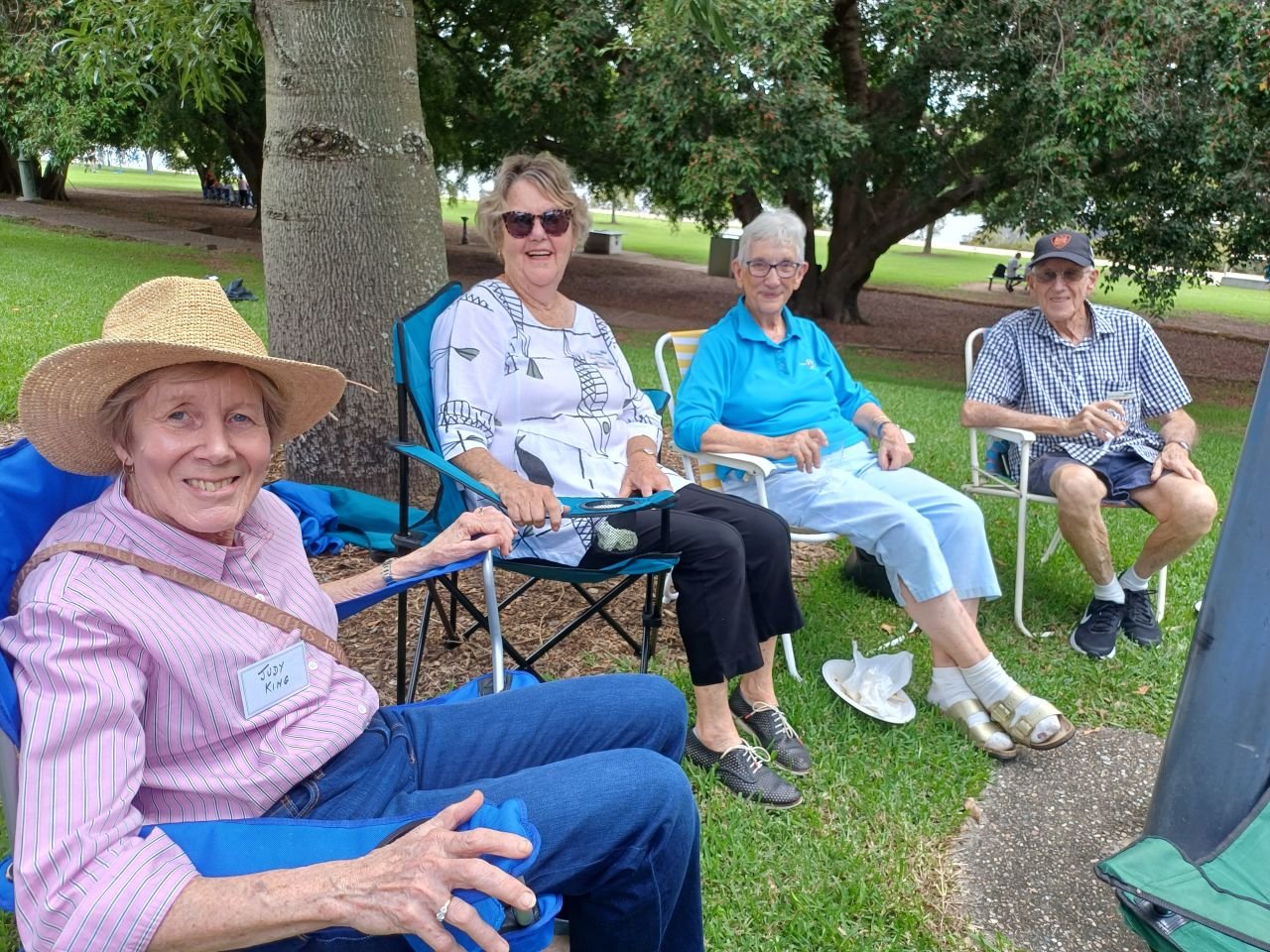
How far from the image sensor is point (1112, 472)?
384cm

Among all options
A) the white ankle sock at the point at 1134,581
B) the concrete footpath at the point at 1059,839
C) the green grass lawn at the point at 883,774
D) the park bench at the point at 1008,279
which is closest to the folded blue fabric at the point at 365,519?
the green grass lawn at the point at 883,774

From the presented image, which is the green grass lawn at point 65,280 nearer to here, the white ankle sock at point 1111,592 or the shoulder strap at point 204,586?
the shoulder strap at point 204,586

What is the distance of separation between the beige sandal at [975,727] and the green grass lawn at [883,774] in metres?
0.04

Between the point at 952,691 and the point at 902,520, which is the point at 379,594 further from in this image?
the point at 952,691

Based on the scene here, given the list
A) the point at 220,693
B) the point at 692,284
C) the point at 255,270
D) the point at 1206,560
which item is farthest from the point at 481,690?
the point at 692,284

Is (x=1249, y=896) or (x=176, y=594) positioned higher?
(x=176, y=594)

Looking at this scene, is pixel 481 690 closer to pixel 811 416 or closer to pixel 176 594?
pixel 176 594

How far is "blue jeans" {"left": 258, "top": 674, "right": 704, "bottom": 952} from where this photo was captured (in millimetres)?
1585

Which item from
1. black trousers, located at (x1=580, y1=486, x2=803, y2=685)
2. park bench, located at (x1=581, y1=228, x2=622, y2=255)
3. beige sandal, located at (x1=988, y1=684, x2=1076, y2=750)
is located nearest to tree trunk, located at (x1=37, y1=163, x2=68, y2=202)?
park bench, located at (x1=581, y1=228, x2=622, y2=255)

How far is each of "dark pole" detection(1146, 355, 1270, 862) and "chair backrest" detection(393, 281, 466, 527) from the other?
75.9 inches

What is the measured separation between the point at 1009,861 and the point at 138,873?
6.76 feet

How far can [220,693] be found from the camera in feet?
5.05

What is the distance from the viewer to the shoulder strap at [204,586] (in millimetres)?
1510

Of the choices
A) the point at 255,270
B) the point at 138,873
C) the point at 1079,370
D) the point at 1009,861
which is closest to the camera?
→ the point at 138,873
